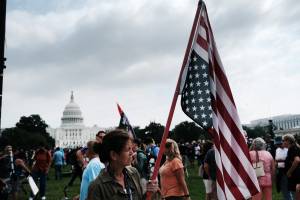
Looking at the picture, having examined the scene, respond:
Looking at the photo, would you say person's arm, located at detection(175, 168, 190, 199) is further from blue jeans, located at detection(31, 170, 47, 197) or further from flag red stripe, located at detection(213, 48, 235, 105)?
blue jeans, located at detection(31, 170, 47, 197)

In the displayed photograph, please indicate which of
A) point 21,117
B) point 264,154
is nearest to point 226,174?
point 264,154

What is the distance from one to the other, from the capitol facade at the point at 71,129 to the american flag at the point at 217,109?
551 feet

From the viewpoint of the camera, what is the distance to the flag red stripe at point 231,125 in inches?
177

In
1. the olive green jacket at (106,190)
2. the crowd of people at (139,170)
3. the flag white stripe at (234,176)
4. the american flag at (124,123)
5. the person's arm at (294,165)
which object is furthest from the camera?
the american flag at (124,123)

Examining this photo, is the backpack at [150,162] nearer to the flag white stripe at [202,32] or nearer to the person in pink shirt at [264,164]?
the person in pink shirt at [264,164]

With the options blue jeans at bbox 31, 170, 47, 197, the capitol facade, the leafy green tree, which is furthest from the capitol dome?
blue jeans at bbox 31, 170, 47, 197

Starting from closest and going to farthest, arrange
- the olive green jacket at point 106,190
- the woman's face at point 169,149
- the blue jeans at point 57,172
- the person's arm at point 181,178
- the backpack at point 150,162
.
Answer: the olive green jacket at point 106,190
the person's arm at point 181,178
the woman's face at point 169,149
the backpack at point 150,162
the blue jeans at point 57,172

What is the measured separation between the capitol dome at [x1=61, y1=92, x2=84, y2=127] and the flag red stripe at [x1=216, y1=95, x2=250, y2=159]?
168 metres

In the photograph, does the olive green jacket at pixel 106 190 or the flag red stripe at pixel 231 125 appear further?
the flag red stripe at pixel 231 125

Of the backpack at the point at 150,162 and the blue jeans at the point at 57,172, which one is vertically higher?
the backpack at the point at 150,162

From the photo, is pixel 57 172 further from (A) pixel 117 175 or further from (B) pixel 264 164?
(A) pixel 117 175

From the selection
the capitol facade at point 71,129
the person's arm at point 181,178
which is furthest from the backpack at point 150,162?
the capitol facade at point 71,129

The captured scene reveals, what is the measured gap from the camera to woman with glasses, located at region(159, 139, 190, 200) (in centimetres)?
728

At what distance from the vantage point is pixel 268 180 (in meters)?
8.73
